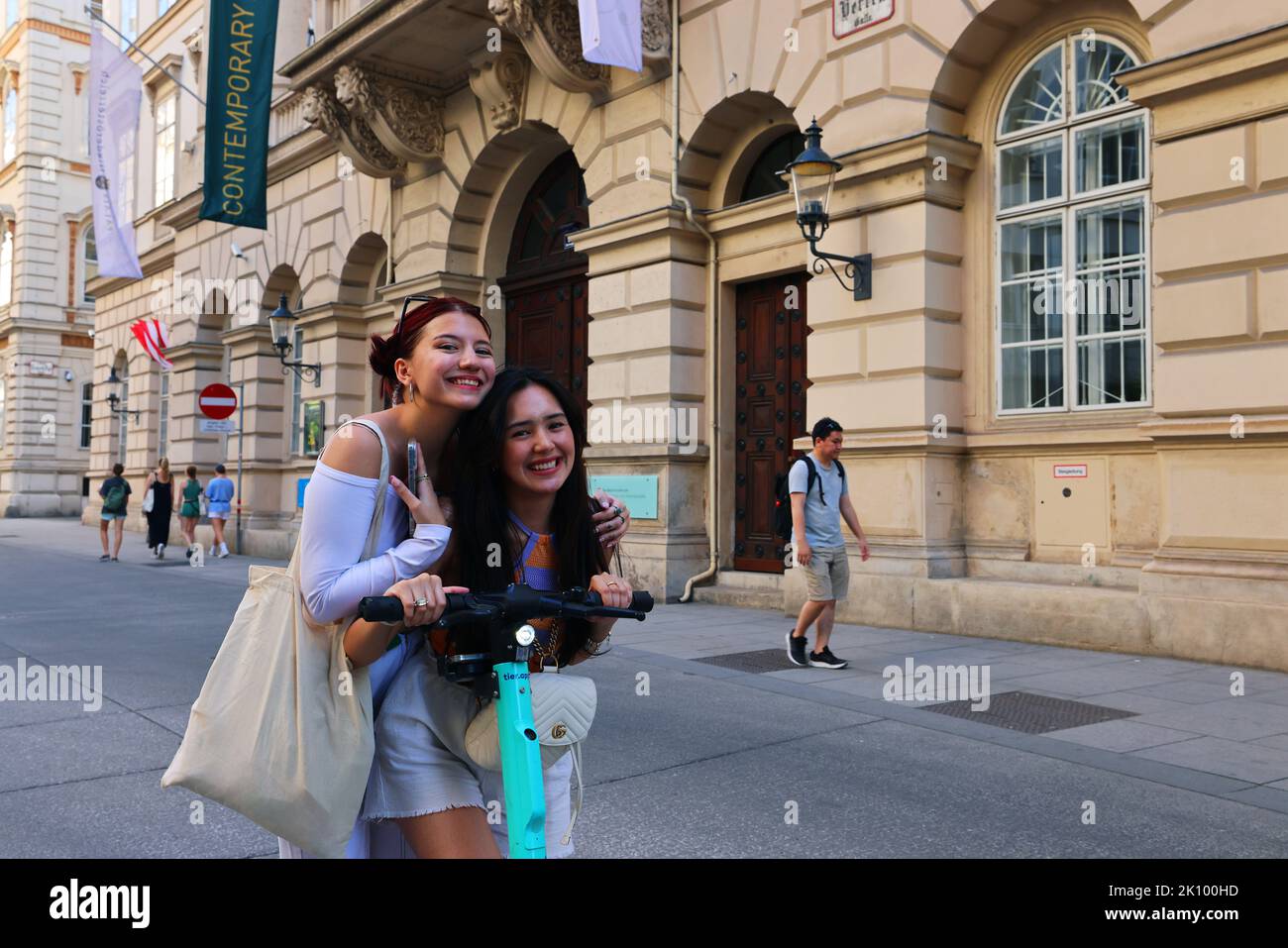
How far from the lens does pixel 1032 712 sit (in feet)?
23.1

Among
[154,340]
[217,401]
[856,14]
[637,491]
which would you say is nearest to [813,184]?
Result: [856,14]

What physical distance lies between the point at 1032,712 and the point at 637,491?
738 cm

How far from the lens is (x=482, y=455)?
2.42 m

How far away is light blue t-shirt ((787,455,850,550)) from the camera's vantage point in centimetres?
888

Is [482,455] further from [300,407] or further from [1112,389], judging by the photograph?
[300,407]

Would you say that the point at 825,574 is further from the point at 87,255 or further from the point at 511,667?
the point at 87,255

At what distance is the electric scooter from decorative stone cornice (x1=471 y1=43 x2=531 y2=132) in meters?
15.1

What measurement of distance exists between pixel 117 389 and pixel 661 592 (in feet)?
82.6

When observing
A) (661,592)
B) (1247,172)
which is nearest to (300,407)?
(661,592)

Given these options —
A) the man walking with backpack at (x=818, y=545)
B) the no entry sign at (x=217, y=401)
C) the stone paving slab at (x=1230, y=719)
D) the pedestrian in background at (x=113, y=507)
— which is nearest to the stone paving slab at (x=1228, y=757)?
the stone paving slab at (x=1230, y=719)

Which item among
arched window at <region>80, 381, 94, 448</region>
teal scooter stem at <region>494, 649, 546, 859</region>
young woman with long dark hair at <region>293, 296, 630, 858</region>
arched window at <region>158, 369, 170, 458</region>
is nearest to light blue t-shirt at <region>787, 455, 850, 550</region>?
young woman with long dark hair at <region>293, 296, 630, 858</region>

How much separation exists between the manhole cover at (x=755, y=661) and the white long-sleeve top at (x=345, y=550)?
6.70 metres

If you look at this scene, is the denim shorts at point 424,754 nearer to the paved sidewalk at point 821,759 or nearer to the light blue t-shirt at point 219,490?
the paved sidewalk at point 821,759

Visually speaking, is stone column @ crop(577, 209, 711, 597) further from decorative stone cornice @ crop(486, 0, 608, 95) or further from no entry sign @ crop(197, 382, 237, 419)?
no entry sign @ crop(197, 382, 237, 419)
